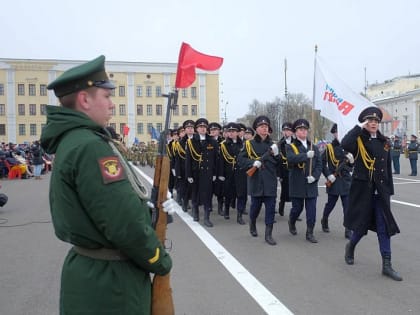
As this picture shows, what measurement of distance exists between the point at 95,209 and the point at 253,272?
12.6 ft

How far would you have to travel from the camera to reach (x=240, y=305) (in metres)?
4.30

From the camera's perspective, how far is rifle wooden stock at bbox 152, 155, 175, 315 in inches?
89.0

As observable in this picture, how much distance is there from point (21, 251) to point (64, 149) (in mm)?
5544

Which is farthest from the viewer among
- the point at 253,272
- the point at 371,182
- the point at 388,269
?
the point at 253,272

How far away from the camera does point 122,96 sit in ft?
232

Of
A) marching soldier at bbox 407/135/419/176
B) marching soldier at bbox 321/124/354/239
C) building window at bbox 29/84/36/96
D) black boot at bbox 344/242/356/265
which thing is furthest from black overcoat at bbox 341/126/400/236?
building window at bbox 29/84/36/96

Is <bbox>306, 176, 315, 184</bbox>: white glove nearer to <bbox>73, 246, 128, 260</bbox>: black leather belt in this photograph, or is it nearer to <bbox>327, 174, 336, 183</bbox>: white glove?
<bbox>327, 174, 336, 183</bbox>: white glove

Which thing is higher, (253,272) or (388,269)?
(388,269)

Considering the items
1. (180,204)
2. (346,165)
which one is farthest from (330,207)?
(180,204)

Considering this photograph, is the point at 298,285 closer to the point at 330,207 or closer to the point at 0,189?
the point at 330,207

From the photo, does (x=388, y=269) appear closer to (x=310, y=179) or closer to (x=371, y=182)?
(x=371, y=182)

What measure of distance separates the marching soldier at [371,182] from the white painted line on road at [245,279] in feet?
4.90

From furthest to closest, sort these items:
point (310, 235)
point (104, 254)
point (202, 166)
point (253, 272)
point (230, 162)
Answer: point (230, 162) → point (202, 166) → point (310, 235) → point (253, 272) → point (104, 254)

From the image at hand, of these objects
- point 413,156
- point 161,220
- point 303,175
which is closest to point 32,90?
point 413,156
